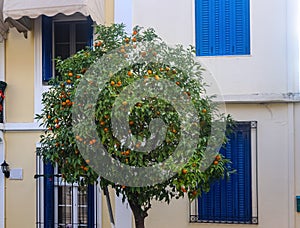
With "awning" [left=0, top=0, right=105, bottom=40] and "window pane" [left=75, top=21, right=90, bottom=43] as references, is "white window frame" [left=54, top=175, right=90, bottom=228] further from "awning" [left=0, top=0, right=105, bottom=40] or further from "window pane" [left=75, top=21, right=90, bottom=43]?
"awning" [left=0, top=0, right=105, bottom=40]

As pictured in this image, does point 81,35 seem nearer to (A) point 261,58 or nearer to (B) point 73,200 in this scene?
(B) point 73,200

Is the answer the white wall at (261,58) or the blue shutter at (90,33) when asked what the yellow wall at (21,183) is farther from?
the white wall at (261,58)

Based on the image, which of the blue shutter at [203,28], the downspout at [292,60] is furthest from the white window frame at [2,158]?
the downspout at [292,60]

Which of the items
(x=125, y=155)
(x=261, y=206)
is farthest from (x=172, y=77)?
(x=261, y=206)

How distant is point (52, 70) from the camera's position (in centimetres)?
838

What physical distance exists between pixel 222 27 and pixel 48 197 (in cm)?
449

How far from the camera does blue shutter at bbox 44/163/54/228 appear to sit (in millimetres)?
8258

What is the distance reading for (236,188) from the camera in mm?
7660

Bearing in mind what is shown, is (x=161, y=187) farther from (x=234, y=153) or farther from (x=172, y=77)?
(x=234, y=153)

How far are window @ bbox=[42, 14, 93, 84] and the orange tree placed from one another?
8.10ft

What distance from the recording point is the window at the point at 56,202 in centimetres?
823

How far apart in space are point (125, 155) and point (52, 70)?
11.7ft

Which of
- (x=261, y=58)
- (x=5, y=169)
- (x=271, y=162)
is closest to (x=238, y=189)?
(x=271, y=162)

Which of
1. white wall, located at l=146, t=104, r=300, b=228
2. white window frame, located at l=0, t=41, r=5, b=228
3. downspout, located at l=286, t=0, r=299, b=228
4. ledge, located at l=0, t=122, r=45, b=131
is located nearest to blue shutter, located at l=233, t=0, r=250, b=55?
downspout, located at l=286, t=0, r=299, b=228
